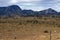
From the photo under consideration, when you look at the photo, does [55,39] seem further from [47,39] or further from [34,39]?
[34,39]

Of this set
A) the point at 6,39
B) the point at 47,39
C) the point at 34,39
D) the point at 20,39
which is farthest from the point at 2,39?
the point at 47,39

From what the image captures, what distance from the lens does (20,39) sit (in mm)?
22641

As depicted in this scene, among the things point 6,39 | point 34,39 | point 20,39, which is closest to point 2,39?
point 6,39

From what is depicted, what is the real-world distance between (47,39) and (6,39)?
174 inches

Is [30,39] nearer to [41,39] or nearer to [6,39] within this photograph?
[41,39]

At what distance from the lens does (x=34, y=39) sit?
72.5 ft

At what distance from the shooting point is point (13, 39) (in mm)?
22547

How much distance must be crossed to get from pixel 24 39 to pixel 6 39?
6.40 ft

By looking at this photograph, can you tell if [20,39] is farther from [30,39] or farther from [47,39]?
[47,39]

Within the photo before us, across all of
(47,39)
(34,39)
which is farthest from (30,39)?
(47,39)

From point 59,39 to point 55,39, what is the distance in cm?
43

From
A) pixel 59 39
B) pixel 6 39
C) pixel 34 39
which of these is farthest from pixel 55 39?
pixel 6 39

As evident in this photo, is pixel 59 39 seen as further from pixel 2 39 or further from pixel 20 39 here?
pixel 2 39

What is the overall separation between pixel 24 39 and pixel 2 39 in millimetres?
2395
